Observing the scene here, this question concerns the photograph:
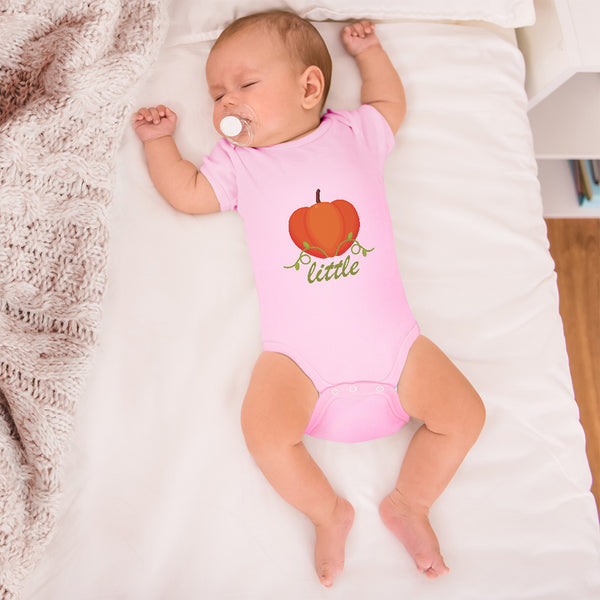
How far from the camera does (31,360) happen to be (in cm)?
95

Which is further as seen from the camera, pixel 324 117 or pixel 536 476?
pixel 324 117

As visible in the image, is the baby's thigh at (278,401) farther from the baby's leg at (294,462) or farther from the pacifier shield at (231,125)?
the pacifier shield at (231,125)

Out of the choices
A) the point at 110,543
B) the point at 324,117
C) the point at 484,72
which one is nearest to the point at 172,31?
the point at 324,117

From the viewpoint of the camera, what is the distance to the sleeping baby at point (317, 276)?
984 millimetres

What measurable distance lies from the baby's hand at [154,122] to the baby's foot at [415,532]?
30.4 inches

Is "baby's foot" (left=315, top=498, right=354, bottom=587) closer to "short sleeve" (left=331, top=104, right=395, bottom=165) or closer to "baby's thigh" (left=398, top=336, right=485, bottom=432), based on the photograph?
"baby's thigh" (left=398, top=336, right=485, bottom=432)

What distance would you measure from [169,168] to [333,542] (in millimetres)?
709

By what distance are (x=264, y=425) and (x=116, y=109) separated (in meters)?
0.62

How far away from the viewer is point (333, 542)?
97cm

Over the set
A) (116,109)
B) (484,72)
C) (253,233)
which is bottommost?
Result: (253,233)

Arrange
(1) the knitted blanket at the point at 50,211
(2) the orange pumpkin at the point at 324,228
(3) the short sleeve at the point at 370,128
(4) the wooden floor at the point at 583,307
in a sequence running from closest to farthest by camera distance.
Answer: (1) the knitted blanket at the point at 50,211 → (2) the orange pumpkin at the point at 324,228 → (3) the short sleeve at the point at 370,128 → (4) the wooden floor at the point at 583,307

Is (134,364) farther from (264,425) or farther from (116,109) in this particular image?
(116,109)

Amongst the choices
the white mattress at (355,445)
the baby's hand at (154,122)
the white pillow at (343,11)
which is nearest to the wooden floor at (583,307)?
the white mattress at (355,445)

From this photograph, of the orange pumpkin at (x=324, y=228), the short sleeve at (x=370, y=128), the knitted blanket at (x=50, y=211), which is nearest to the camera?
the knitted blanket at (x=50, y=211)
